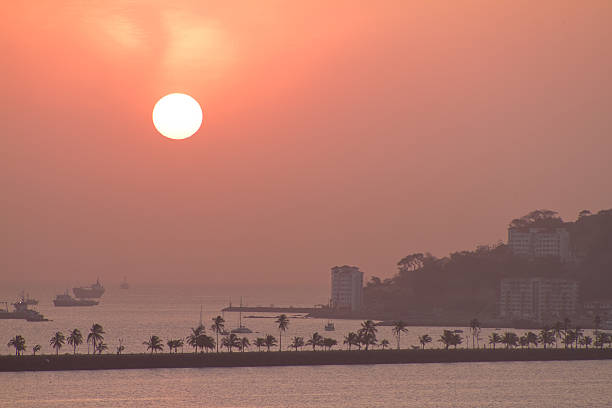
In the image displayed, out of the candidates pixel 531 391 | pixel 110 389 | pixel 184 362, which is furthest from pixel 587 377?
pixel 110 389

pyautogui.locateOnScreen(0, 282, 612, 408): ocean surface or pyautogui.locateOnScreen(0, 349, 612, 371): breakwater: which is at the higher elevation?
pyautogui.locateOnScreen(0, 349, 612, 371): breakwater

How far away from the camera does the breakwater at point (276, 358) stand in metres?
122

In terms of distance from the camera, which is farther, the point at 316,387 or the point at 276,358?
the point at 276,358

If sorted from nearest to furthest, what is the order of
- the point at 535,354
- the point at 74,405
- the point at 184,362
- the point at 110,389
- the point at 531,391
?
1. the point at 74,405
2. the point at 110,389
3. the point at 531,391
4. the point at 184,362
5. the point at 535,354

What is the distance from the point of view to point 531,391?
11894 cm

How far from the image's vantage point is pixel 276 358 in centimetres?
13575

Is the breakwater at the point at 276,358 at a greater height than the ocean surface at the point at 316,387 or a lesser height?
greater

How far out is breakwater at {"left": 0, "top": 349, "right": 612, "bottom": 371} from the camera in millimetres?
122312

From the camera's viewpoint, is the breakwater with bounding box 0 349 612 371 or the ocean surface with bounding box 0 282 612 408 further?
the breakwater with bounding box 0 349 612 371

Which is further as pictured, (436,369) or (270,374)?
(436,369)

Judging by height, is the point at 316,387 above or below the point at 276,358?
below

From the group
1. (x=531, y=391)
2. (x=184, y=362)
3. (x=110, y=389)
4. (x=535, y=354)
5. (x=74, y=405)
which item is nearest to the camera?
(x=74, y=405)

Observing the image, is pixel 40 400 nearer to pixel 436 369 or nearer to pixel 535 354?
pixel 436 369

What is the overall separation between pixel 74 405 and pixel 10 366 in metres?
23.9
